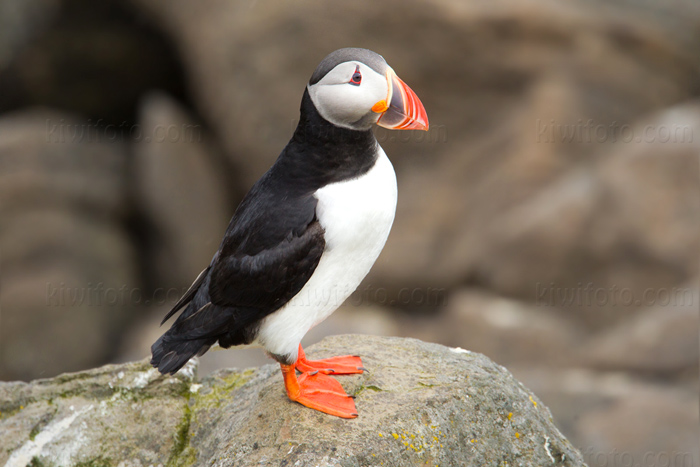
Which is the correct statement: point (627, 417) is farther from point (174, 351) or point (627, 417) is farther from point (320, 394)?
point (174, 351)

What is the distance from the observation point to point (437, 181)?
1157 centimetres

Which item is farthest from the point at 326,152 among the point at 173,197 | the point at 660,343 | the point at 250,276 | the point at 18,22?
the point at 18,22

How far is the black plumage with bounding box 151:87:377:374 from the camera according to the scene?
161 inches

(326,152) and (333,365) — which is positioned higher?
(326,152)

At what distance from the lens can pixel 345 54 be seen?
3.94 metres

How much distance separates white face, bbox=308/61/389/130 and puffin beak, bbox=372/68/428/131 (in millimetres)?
29

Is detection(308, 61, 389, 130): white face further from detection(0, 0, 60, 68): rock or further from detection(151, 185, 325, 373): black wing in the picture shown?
detection(0, 0, 60, 68): rock

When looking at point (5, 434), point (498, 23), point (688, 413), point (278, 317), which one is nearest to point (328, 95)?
point (278, 317)

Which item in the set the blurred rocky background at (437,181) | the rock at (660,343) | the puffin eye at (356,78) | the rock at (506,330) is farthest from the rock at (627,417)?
the puffin eye at (356,78)

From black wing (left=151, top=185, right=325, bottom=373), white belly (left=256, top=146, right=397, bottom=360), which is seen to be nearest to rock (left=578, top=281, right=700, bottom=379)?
white belly (left=256, top=146, right=397, bottom=360)

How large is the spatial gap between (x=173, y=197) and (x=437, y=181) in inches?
160

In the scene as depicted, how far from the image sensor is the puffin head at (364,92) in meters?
3.88

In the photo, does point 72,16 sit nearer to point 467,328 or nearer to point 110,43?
point 110,43

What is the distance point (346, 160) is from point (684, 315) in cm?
578
